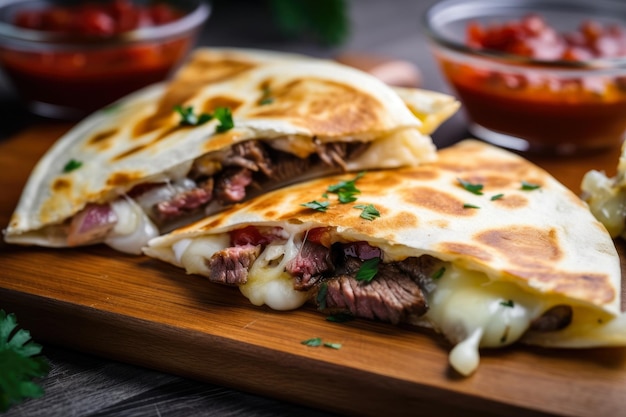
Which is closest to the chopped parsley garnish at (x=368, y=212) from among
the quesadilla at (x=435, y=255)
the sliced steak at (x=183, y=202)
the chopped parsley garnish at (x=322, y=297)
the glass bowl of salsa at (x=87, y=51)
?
the quesadilla at (x=435, y=255)

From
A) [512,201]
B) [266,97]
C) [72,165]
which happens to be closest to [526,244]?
[512,201]

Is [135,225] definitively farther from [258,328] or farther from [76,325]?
[258,328]

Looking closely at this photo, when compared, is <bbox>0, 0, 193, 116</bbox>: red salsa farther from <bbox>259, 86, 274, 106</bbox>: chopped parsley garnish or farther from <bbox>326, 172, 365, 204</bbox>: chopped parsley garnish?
<bbox>326, 172, 365, 204</bbox>: chopped parsley garnish

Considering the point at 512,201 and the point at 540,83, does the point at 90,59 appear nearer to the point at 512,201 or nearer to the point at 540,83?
the point at 540,83

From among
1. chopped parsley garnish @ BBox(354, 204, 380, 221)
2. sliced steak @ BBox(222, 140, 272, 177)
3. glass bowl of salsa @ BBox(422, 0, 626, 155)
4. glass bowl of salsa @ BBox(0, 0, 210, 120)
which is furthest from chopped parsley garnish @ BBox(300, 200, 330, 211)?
glass bowl of salsa @ BBox(0, 0, 210, 120)

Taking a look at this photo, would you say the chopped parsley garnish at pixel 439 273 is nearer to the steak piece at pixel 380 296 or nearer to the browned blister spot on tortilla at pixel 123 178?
the steak piece at pixel 380 296

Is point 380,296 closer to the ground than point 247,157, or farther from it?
closer to the ground

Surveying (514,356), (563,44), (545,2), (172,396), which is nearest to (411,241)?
(514,356)

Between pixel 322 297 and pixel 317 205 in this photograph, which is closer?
pixel 322 297
